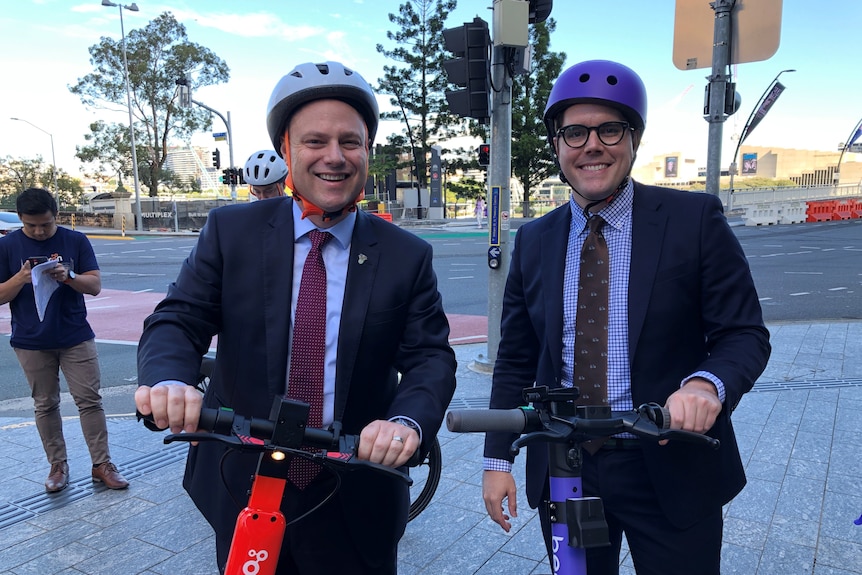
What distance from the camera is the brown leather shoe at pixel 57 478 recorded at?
4.19m

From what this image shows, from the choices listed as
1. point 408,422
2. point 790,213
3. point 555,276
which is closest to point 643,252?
point 555,276

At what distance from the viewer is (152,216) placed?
39656 millimetres

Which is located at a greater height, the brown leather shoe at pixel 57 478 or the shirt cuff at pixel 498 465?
the shirt cuff at pixel 498 465

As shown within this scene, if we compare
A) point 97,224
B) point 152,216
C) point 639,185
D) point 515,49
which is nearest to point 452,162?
point 152,216

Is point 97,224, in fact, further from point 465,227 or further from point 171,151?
point 465,227

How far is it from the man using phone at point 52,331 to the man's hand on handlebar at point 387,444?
3565 mm

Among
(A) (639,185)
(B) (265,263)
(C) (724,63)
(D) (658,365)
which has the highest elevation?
(C) (724,63)

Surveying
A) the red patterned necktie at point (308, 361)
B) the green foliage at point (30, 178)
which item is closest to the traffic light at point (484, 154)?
the red patterned necktie at point (308, 361)

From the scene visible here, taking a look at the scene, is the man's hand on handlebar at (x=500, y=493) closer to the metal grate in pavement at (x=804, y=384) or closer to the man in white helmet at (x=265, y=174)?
the man in white helmet at (x=265, y=174)

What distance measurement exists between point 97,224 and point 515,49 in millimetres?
42305

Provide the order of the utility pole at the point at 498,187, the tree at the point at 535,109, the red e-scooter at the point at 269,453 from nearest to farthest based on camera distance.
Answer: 1. the red e-scooter at the point at 269,453
2. the utility pole at the point at 498,187
3. the tree at the point at 535,109

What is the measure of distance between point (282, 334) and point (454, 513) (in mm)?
2506

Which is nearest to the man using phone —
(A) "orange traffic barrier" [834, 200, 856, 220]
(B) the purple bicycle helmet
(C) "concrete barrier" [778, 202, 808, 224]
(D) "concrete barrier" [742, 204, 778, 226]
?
(B) the purple bicycle helmet

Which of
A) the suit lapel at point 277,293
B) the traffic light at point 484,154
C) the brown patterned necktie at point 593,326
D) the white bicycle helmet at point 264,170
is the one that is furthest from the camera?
the traffic light at point 484,154
